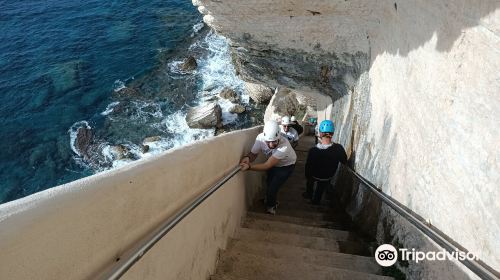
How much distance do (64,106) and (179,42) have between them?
1004cm

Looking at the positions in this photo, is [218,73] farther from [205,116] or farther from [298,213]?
[298,213]

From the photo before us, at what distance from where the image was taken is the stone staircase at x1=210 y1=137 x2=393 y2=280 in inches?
179

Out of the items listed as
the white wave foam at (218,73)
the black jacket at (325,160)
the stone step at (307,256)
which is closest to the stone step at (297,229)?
the stone step at (307,256)

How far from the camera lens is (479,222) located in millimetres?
3098

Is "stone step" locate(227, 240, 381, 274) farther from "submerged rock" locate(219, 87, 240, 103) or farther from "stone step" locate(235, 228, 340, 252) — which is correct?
"submerged rock" locate(219, 87, 240, 103)

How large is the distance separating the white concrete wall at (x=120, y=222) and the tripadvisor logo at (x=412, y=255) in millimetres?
2090

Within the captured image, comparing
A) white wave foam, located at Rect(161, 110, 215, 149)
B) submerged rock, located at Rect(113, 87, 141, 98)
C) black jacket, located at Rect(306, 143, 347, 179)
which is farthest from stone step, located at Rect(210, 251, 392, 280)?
submerged rock, located at Rect(113, 87, 141, 98)

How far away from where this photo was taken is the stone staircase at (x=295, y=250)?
4.54 metres

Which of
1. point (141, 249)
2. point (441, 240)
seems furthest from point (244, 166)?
point (141, 249)

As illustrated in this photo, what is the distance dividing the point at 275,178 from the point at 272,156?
2.74 feet

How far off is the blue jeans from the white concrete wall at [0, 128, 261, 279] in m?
1.95

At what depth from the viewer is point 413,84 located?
4.95 m

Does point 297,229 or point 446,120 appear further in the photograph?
point 297,229

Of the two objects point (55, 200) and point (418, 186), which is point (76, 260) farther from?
point (418, 186)
